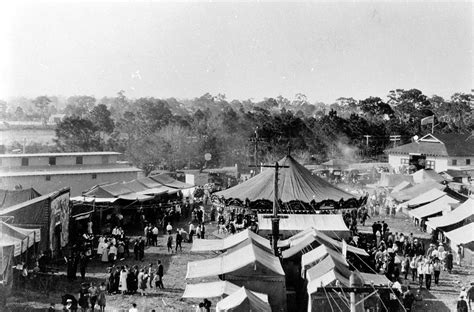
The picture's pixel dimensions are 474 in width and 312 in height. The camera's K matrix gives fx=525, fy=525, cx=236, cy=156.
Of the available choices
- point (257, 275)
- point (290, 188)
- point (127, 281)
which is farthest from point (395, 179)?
point (127, 281)

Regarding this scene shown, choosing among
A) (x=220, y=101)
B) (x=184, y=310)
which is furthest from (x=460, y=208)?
(x=220, y=101)

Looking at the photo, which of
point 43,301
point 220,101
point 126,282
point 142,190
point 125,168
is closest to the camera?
point 43,301

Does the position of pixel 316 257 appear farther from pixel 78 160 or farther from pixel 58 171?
pixel 78 160

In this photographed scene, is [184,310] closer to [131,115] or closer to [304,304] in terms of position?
[304,304]

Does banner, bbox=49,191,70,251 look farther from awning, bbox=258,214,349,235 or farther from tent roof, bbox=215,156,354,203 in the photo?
awning, bbox=258,214,349,235

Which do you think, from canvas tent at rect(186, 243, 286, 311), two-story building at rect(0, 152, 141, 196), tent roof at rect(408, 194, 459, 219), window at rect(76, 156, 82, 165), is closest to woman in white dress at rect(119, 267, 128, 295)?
canvas tent at rect(186, 243, 286, 311)

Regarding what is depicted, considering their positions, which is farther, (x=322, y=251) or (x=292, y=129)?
(x=292, y=129)
